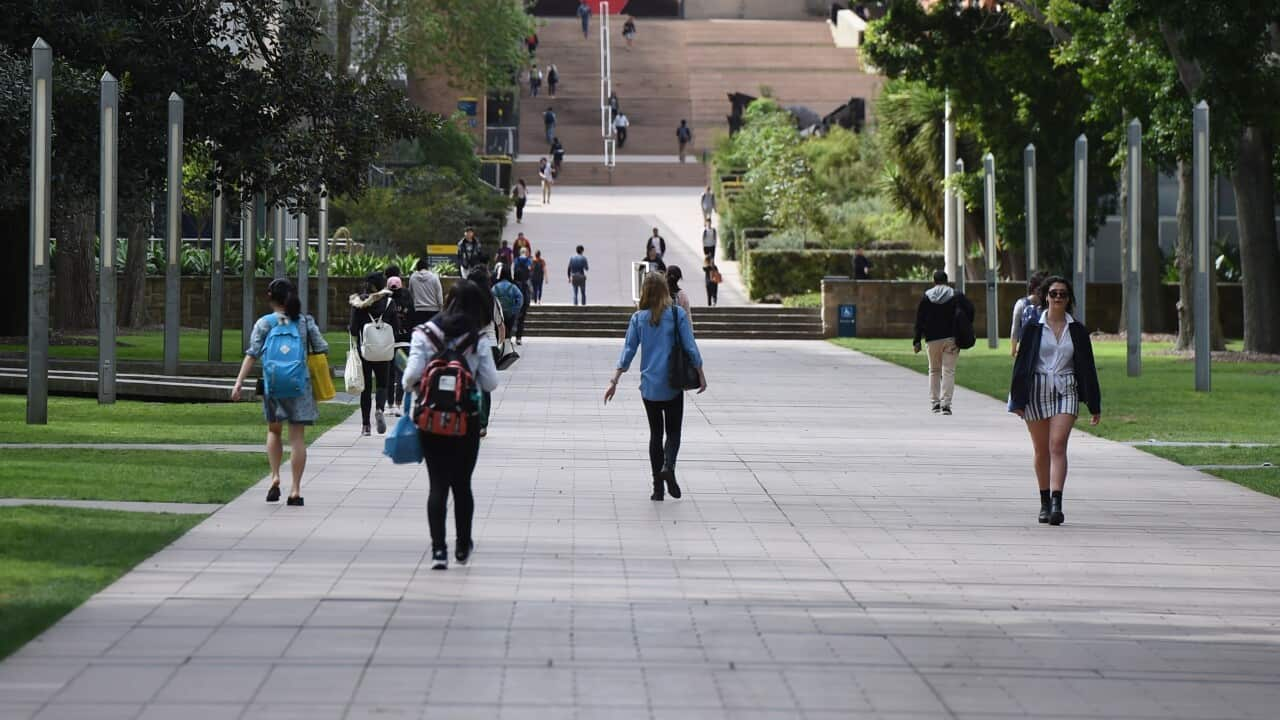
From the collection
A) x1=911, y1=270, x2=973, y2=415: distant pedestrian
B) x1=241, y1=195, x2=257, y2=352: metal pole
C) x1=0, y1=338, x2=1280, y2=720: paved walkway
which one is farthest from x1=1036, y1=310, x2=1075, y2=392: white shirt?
x1=241, y1=195, x2=257, y2=352: metal pole

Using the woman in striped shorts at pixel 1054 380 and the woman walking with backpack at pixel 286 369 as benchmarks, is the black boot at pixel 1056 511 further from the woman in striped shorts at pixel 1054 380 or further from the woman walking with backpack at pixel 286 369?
the woman walking with backpack at pixel 286 369

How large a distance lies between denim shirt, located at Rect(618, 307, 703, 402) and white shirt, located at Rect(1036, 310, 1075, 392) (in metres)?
2.32

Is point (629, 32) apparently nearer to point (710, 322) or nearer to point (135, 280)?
point (710, 322)

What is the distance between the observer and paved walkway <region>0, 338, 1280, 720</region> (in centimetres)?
701

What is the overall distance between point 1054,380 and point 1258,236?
2138cm

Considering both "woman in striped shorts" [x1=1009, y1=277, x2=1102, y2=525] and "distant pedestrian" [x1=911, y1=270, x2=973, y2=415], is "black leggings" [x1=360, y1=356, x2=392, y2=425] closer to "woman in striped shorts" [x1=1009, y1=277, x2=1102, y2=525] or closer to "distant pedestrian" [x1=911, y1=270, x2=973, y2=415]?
"distant pedestrian" [x1=911, y1=270, x2=973, y2=415]

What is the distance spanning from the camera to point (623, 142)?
3191 inches

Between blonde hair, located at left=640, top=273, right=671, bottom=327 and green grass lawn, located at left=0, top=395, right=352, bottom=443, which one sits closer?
blonde hair, located at left=640, top=273, right=671, bottom=327

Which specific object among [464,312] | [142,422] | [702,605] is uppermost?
[464,312]

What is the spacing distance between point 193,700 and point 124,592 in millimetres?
2309

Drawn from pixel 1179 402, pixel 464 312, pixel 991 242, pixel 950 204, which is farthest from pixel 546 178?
pixel 464 312

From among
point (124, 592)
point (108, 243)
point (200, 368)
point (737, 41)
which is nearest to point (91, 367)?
point (200, 368)

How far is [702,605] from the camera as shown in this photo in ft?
29.3

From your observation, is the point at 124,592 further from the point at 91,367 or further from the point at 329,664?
the point at 91,367
